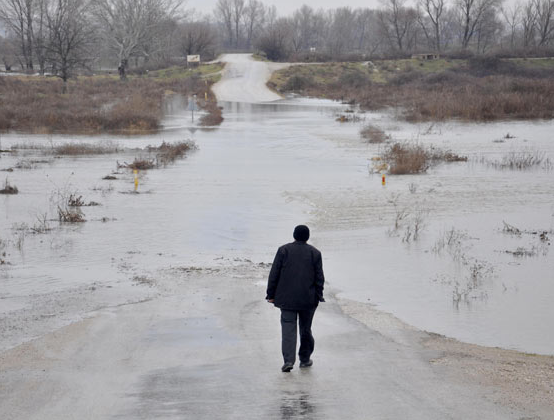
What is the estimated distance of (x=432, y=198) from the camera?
21.5 metres

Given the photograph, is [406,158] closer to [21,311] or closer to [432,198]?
[432,198]

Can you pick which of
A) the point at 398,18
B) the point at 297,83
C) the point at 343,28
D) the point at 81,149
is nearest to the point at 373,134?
the point at 81,149

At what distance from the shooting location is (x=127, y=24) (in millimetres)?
83250

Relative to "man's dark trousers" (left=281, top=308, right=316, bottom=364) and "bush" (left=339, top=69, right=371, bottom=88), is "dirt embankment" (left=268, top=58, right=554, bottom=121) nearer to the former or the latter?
"bush" (left=339, top=69, right=371, bottom=88)

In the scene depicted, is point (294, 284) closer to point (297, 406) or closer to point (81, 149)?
point (297, 406)

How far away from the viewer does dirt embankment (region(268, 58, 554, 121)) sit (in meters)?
47.5

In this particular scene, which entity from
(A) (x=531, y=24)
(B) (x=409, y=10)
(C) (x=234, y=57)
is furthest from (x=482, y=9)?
(C) (x=234, y=57)

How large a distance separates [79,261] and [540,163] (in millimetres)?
20381

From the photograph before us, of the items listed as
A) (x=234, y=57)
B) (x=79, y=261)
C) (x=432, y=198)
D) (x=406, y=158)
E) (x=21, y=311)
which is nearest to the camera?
(x=21, y=311)

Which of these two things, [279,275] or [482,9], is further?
[482,9]

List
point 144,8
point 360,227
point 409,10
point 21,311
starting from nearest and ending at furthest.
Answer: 1. point 21,311
2. point 360,227
3. point 144,8
4. point 409,10

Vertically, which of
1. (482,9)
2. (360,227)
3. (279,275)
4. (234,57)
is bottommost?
(360,227)

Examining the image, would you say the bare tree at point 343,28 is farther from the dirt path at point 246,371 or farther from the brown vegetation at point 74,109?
the dirt path at point 246,371

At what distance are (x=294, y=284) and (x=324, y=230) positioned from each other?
386 inches
